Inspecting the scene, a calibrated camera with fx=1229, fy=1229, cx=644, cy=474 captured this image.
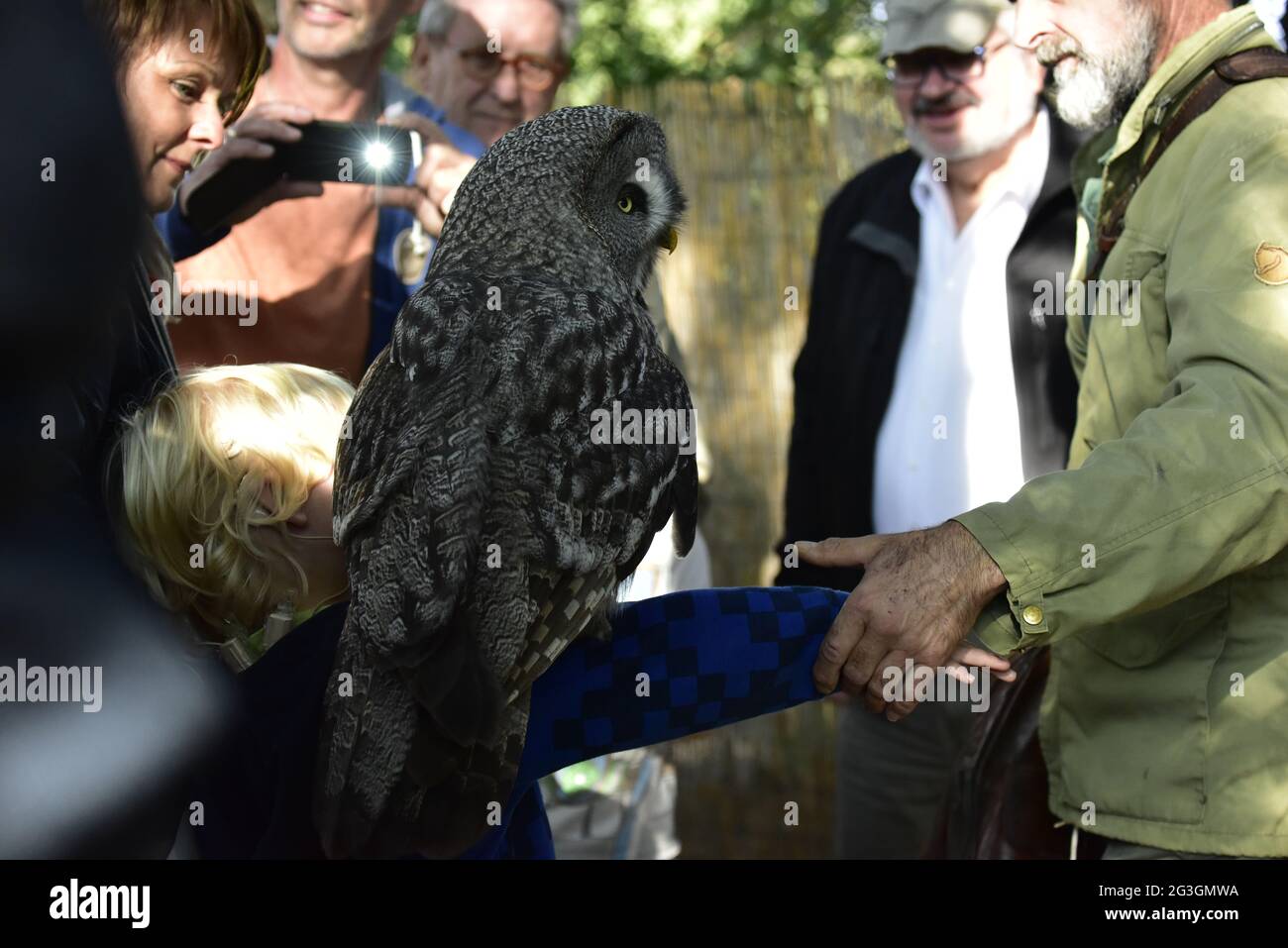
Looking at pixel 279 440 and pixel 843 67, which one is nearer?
pixel 279 440

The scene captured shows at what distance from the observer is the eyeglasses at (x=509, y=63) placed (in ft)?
12.5

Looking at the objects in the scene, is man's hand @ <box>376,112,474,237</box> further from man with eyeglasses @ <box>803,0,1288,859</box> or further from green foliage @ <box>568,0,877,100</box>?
green foliage @ <box>568,0,877,100</box>

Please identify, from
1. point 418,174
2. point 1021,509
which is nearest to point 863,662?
point 1021,509

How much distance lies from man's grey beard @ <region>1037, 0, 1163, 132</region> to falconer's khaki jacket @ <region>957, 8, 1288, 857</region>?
18cm

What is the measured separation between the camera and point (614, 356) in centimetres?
204

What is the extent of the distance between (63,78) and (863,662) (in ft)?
4.71

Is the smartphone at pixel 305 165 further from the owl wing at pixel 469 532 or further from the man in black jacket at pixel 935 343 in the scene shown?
the man in black jacket at pixel 935 343

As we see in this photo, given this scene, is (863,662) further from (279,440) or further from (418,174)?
(418,174)

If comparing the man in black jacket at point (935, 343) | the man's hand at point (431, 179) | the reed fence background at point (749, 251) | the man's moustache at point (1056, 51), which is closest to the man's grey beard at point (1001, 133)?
the man in black jacket at point (935, 343)

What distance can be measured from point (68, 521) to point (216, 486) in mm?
520

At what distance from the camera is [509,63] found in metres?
3.83

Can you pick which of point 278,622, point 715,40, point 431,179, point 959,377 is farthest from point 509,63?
point 715,40

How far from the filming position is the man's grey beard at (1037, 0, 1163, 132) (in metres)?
2.60

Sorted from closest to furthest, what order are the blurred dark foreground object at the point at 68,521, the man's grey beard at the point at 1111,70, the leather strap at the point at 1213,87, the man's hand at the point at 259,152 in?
the blurred dark foreground object at the point at 68,521 → the leather strap at the point at 1213,87 → the man's grey beard at the point at 1111,70 → the man's hand at the point at 259,152
